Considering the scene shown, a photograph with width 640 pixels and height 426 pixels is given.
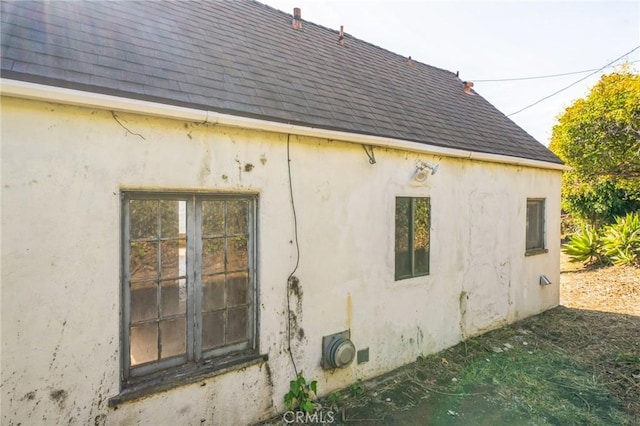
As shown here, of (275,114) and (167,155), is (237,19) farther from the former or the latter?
(167,155)

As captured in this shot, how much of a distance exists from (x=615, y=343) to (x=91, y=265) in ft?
29.9

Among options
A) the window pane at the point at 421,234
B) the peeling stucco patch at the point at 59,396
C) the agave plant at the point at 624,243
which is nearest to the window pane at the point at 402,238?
the window pane at the point at 421,234

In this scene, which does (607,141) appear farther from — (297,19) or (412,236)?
(297,19)

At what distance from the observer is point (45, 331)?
10.3 ft

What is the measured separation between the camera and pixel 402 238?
6.23 m

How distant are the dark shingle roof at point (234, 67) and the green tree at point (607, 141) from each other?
19.3 feet

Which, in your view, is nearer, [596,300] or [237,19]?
[237,19]

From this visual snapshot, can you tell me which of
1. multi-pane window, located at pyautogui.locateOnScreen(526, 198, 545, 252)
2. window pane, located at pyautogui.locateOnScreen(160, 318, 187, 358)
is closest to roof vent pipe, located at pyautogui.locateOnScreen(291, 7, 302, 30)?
window pane, located at pyautogui.locateOnScreen(160, 318, 187, 358)

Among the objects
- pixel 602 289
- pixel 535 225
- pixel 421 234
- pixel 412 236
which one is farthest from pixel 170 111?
pixel 602 289

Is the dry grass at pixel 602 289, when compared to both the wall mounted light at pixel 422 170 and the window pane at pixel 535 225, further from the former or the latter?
the wall mounted light at pixel 422 170

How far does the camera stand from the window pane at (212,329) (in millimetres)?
4199

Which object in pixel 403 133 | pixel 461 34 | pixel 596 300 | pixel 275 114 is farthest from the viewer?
pixel 596 300

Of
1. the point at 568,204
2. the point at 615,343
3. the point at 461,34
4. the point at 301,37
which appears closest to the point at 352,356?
the point at 615,343

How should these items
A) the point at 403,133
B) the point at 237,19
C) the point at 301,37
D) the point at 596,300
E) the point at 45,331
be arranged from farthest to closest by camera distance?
the point at 596,300, the point at 301,37, the point at 237,19, the point at 403,133, the point at 45,331
